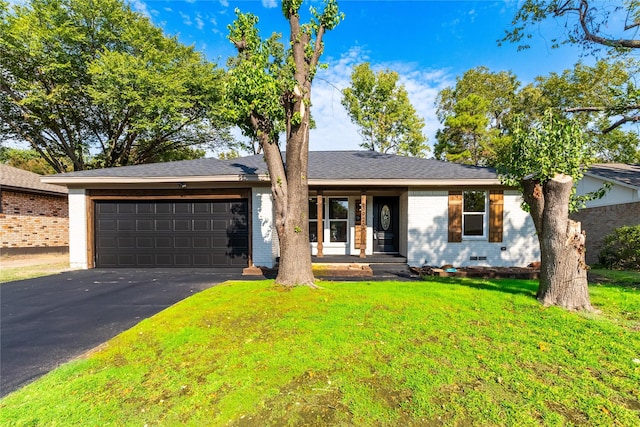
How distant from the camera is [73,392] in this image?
2.36 metres

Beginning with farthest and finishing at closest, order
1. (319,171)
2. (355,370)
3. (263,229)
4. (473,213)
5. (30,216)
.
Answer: (30,216)
(319,171)
(473,213)
(263,229)
(355,370)

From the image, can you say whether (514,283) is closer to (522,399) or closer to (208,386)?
(522,399)

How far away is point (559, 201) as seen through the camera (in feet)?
A: 13.5

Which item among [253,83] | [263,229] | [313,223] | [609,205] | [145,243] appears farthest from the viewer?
[609,205]

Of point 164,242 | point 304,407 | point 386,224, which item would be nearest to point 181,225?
point 164,242

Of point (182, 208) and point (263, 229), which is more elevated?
point (182, 208)

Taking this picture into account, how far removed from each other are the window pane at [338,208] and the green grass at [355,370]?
552cm

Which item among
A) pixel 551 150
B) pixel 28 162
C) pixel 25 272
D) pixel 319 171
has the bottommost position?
pixel 25 272

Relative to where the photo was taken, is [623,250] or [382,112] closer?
[623,250]

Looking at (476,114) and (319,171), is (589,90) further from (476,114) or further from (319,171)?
(319,171)

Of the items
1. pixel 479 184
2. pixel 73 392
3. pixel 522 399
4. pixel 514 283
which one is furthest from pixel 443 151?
pixel 73 392

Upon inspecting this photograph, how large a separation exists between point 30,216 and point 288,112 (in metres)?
13.8

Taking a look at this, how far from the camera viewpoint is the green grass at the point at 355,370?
6.77 feet

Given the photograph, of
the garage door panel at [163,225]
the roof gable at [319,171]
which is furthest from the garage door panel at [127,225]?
the roof gable at [319,171]
